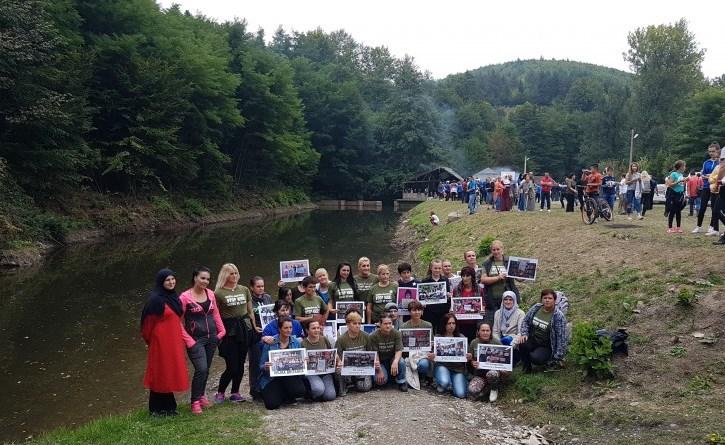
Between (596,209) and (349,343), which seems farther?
(596,209)

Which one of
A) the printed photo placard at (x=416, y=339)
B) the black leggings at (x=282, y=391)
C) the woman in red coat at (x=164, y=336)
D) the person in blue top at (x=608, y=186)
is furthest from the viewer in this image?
the person in blue top at (x=608, y=186)

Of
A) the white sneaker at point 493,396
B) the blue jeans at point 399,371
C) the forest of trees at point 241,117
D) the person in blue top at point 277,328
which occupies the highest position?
the forest of trees at point 241,117

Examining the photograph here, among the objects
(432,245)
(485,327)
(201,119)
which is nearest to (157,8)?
(201,119)

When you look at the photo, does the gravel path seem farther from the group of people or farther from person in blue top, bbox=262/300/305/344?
person in blue top, bbox=262/300/305/344

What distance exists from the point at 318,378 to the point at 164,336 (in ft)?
7.36

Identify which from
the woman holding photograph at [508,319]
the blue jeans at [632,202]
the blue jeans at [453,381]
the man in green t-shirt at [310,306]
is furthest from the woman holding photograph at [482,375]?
the blue jeans at [632,202]

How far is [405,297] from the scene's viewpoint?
9.26 metres

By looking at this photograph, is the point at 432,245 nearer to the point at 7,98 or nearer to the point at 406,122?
the point at 7,98

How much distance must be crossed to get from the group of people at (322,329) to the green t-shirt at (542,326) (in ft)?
0.05

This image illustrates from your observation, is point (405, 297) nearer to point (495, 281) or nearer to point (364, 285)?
point (364, 285)

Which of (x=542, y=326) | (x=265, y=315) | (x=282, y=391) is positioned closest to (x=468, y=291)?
(x=542, y=326)

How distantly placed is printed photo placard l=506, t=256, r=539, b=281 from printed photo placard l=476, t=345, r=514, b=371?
5.32 feet

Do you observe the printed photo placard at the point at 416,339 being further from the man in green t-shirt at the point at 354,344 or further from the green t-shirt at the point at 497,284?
the green t-shirt at the point at 497,284

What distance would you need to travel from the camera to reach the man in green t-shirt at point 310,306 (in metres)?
8.57
